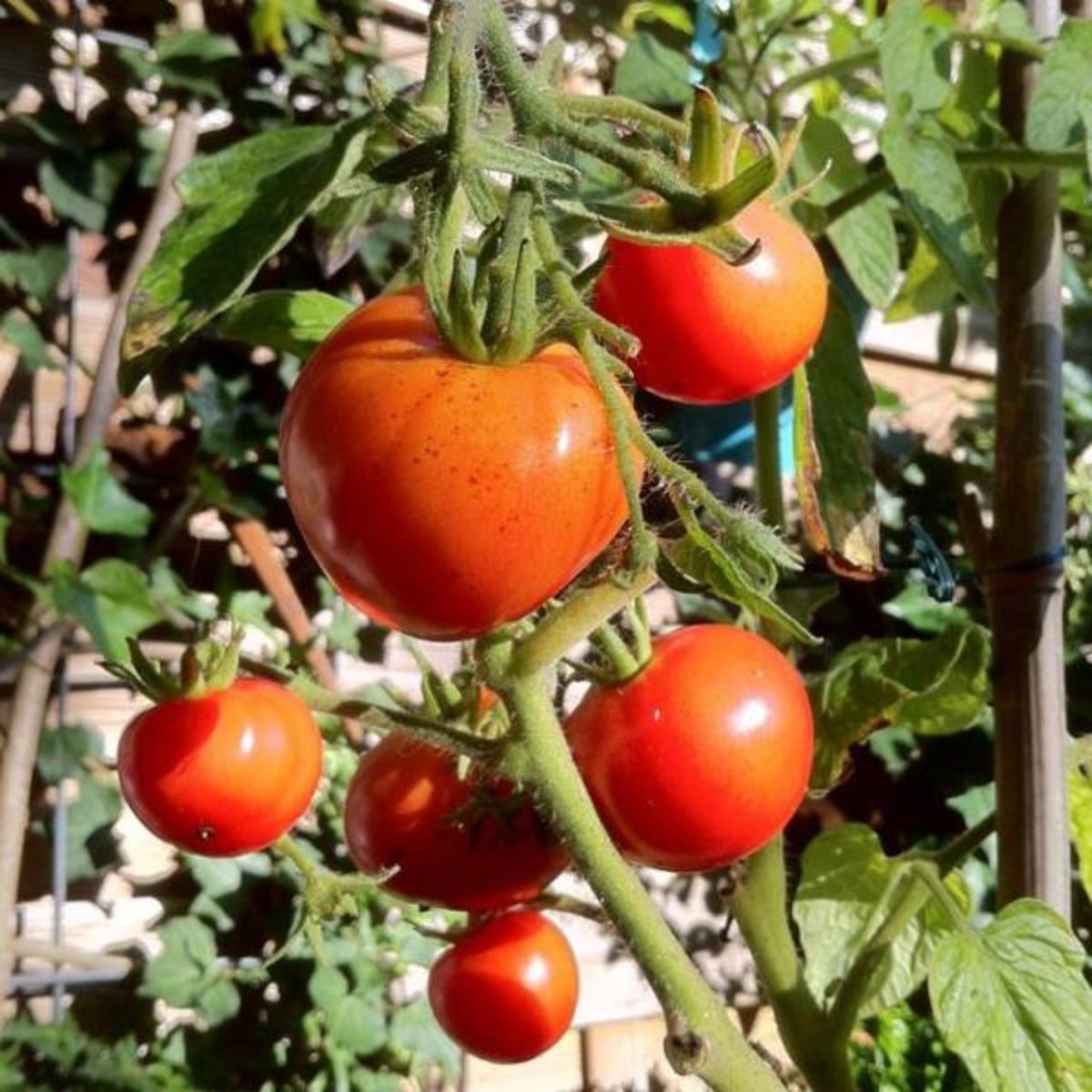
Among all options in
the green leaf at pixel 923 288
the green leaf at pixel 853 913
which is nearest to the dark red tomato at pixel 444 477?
the green leaf at pixel 853 913

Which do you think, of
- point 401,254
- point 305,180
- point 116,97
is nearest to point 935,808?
point 401,254

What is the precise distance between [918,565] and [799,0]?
0.31m

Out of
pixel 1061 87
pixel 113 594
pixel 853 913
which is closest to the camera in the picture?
pixel 1061 87

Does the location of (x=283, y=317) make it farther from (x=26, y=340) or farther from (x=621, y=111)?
(x=26, y=340)

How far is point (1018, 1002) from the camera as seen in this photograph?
54cm

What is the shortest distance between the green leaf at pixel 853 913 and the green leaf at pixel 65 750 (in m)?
Answer: 0.68

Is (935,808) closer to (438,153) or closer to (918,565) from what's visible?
(918,565)

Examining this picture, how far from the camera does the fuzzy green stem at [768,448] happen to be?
0.62 meters

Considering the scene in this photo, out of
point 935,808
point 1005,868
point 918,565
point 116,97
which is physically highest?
point 116,97

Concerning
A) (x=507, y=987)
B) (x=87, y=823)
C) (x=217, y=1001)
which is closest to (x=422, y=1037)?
(x=217, y=1001)

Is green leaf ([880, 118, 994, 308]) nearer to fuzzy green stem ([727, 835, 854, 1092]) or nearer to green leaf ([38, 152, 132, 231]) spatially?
fuzzy green stem ([727, 835, 854, 1092])

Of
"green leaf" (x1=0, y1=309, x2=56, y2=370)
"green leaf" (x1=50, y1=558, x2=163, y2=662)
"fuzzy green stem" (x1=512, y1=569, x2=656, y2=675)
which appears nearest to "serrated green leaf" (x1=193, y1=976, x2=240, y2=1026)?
"green leaf" (x1=50, y1=558, x2=163, y2=662)

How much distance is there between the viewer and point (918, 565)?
0.65 meters

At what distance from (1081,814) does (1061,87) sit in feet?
1.16
